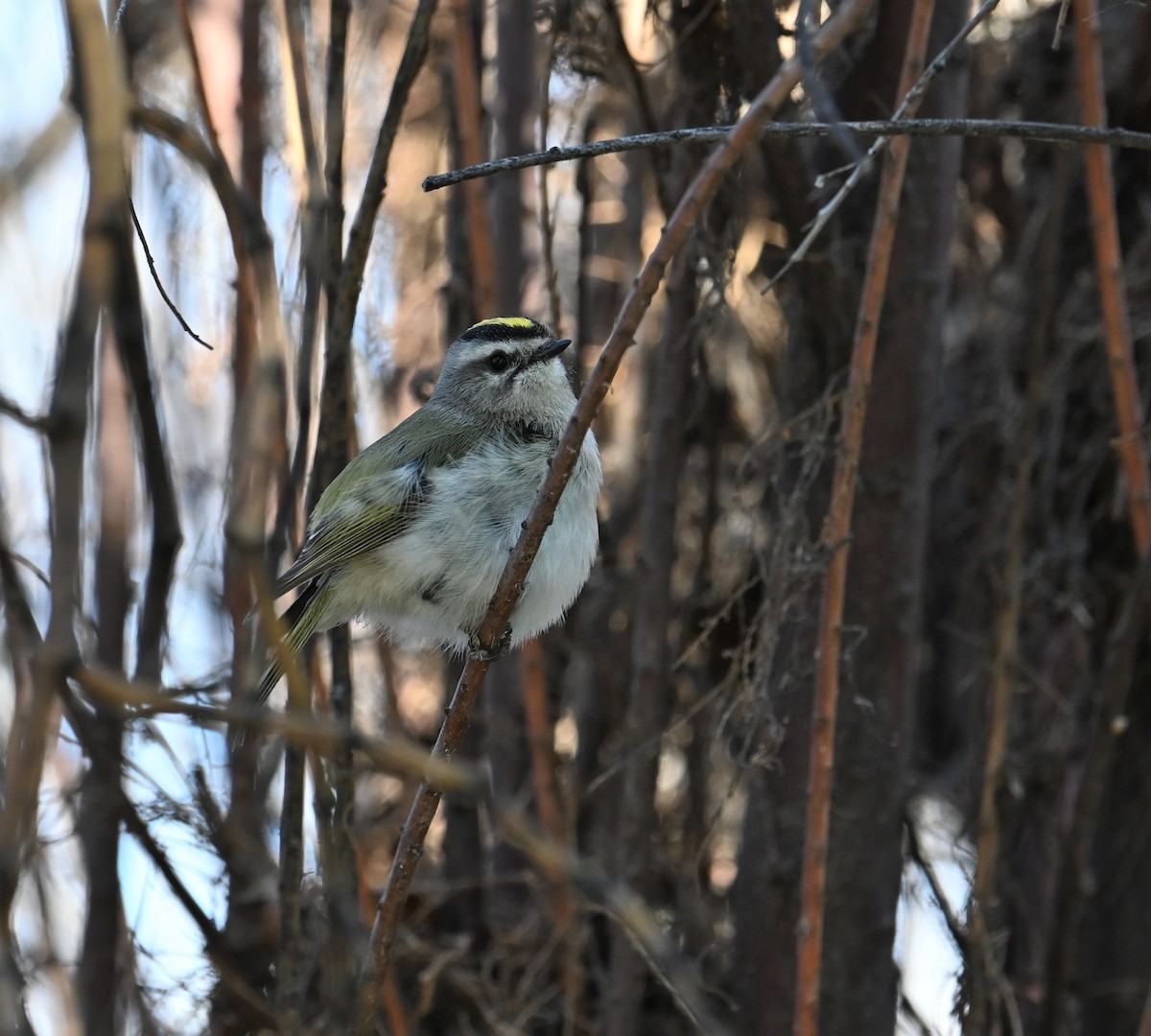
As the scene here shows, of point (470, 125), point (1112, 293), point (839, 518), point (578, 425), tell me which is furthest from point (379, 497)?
point (1112, 293)

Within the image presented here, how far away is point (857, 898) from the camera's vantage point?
3250 mm

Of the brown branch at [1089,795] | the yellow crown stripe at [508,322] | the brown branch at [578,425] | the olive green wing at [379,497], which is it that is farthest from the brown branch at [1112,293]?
the olive green wing at [379,497]

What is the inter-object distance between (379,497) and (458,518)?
239 mm

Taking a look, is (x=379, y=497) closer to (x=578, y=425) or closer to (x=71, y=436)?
(x=578, y=425)

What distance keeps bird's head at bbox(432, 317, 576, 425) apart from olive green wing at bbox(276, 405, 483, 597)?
0.14 meters

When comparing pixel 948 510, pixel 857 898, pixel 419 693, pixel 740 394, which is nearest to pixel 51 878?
pixel 419 693

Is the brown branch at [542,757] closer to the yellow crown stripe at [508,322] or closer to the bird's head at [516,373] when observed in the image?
the bird's head at [516,373]

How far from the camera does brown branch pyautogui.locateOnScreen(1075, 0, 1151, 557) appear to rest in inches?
118

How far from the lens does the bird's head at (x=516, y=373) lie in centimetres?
356

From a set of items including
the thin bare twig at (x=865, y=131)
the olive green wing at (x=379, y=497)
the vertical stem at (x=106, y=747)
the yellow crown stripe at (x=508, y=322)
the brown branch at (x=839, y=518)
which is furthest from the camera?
the yellow crown stripe at (x=508, y=322)

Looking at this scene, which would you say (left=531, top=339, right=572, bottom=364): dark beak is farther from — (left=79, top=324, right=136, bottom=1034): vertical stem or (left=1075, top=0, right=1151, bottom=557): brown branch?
(left=1075, top=0, right=1151, bottom=557): brown branch

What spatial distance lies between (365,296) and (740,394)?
1.26 meters

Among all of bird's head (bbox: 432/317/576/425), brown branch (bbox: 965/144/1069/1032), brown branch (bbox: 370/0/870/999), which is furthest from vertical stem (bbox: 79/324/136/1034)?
brown branch (bbox: 965/144/1069/1032)

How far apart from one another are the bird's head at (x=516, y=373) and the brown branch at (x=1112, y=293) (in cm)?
128
